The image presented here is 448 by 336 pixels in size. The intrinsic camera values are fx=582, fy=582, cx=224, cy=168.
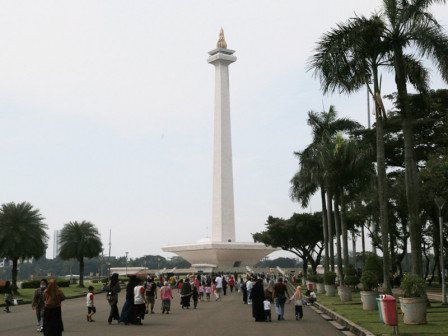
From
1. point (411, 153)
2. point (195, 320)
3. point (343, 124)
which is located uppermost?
point (343, 124)

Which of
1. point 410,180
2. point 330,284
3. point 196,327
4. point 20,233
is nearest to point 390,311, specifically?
point 196,327

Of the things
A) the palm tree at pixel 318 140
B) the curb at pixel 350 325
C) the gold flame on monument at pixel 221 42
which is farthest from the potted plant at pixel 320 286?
the gold flame on monument at pixel 221 42

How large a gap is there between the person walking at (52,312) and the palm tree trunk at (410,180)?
11.4 m

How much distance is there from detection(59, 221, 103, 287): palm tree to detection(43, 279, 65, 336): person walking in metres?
48.2

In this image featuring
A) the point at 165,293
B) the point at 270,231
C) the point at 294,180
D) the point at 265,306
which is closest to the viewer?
the point at 265,306

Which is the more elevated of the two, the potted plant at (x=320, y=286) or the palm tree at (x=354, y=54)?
the palm tree at (x=354, y=54)

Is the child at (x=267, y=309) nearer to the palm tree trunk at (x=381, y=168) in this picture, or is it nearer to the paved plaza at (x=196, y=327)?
the paved plaza at (x=196, y=327)

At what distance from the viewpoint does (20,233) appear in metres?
45.2

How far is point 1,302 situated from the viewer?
35.8 metres

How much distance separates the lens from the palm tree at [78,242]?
198 feet

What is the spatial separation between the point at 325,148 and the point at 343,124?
733 cm

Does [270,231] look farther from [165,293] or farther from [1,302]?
[165,293]

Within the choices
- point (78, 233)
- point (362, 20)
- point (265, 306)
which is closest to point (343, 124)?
point (362, 20)

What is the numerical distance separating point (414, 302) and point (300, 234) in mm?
53965
